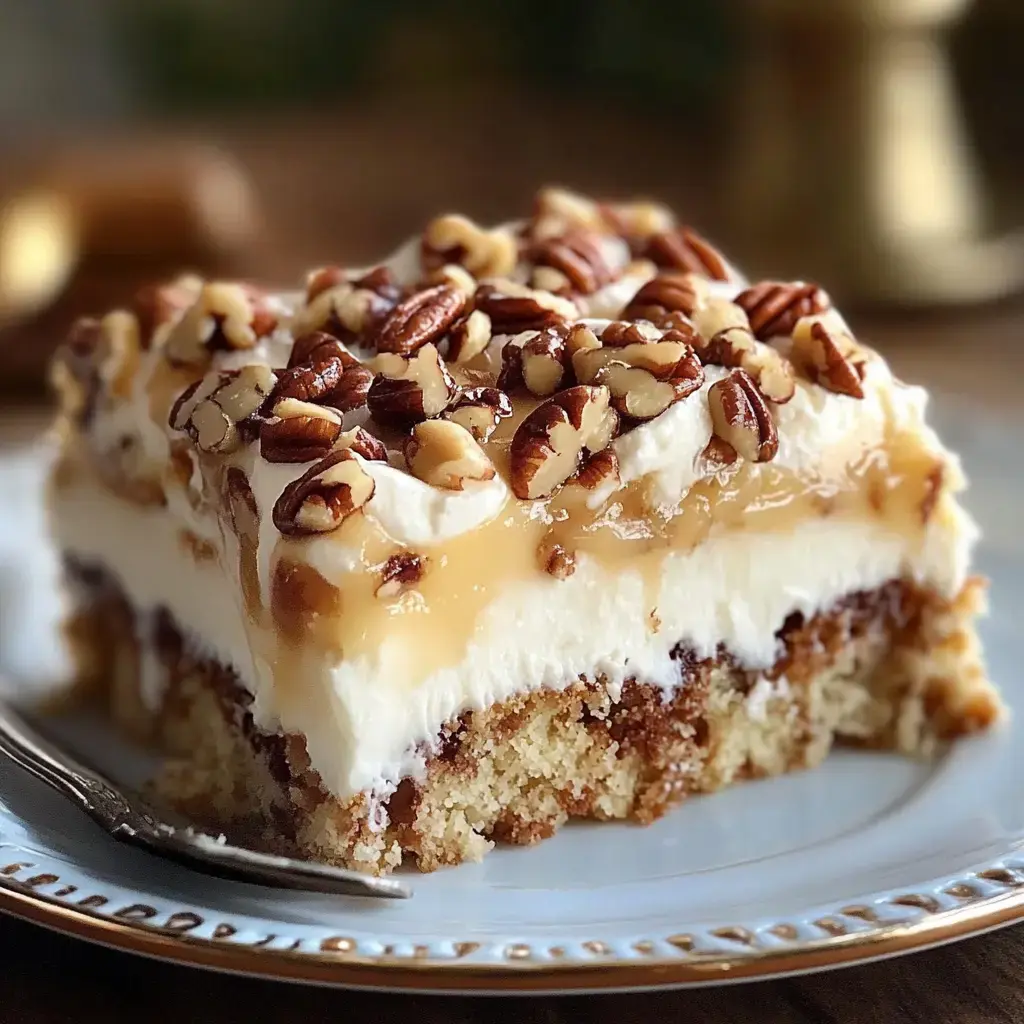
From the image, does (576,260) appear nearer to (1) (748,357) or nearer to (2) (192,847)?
(1) (748,357)

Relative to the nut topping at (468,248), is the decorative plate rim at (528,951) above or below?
below

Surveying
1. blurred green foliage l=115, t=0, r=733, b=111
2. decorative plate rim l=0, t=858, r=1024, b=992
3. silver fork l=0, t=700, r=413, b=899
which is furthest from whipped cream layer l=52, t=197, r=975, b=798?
blurred green foliage l=115, t=0, r=733, b=111

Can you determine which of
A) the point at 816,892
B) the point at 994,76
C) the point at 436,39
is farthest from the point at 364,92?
the point at 816,892

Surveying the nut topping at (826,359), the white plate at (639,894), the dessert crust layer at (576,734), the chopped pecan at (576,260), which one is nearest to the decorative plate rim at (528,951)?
the white plate at (639,894)

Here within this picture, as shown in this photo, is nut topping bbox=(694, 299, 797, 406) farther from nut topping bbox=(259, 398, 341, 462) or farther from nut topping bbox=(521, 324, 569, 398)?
nut topping bbox=(259, 398, 341, 462)

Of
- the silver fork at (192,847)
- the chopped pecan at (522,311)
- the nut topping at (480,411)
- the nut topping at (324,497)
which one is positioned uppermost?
the chopped pecan at (522,311)

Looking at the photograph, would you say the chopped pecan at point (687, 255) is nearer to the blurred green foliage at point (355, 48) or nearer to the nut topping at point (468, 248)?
the nut topping at point (468, 248)

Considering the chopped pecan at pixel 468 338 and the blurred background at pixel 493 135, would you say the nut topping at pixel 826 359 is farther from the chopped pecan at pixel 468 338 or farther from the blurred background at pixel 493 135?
the blurred background at pixel 493 135

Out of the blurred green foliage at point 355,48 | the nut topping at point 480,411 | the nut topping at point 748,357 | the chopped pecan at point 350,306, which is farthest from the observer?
the blurred green foliage at point 355,48

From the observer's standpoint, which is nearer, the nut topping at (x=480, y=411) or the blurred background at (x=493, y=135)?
the nut topping at (x=480, y=411)

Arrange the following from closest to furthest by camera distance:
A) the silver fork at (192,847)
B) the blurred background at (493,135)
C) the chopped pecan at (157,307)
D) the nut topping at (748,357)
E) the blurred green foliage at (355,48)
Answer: the silver fork at (192,847) < the nut topping at (748,357) < the chopped pecan at (157,307) < the blurred background at (493,135) < the blurred green foliage at (355,48)

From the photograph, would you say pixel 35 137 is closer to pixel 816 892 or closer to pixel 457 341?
pixel 457 341
